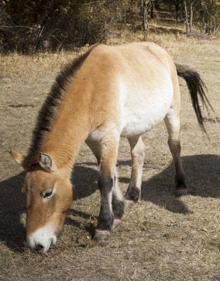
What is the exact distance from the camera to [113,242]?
15.1ft

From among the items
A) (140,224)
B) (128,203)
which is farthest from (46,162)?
(128,203)

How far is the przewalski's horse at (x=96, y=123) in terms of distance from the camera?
13.1 ft

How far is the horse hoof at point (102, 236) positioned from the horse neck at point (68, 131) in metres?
0.71

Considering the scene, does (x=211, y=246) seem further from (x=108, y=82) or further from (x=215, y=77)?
(x=215, y=77)

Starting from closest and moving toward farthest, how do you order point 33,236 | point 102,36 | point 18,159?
point 33,236, point 18,159, point 102,36

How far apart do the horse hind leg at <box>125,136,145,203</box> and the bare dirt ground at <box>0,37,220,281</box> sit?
14 centimetres

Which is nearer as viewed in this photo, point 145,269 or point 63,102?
point 145,269

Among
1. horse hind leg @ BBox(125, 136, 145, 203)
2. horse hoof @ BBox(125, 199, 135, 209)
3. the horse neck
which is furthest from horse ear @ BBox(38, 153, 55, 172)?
horse hind leg @ BBox(125, 136, 145, 203)

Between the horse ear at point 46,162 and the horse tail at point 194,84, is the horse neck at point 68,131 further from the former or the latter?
the horse tail at point 194,84

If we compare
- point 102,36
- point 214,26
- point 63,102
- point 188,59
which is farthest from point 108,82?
point 214,26

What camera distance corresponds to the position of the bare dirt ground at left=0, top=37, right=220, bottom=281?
4.10 metres

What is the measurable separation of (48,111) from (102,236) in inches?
47.8

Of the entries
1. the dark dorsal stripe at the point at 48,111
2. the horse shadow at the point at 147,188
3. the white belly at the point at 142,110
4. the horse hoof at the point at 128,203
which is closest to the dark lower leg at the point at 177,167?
the horse shadow at the point at 147,188

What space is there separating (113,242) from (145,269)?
0.58 metres
